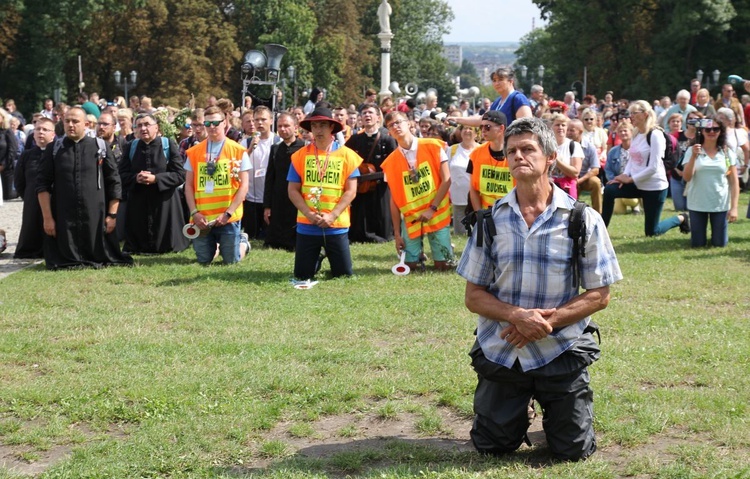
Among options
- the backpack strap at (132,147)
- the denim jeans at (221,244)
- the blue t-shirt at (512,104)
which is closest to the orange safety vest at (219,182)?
the denim jeans at (221,244)

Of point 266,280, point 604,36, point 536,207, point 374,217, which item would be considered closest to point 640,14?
point 604,36

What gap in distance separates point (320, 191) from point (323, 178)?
0.49 feet

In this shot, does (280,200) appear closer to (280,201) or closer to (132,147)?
(280,201)

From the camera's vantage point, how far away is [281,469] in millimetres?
5176

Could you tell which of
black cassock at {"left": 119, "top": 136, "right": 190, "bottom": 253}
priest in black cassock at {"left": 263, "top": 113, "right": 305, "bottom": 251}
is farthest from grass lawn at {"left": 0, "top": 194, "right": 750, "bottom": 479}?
priest in black cassock at {"left": 263, "top": 113, "right": 305, "bottom": 251}

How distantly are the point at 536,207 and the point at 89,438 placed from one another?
2.92m

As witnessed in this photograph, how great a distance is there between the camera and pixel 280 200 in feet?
44.8

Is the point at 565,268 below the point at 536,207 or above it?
below

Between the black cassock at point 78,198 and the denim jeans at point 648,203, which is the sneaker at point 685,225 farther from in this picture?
the black cassock at point 78,198

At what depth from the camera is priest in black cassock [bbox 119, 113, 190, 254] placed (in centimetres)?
1327

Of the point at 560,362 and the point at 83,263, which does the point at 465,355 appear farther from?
the point at 83,263

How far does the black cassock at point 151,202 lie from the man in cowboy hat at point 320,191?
3.30 meters

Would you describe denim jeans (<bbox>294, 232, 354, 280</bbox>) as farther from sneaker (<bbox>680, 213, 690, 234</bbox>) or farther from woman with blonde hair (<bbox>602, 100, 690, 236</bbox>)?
sneaker (<bbox>680, 213, 690, 234</bbox>)

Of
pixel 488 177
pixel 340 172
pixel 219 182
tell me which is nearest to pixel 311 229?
pixel 340 172
